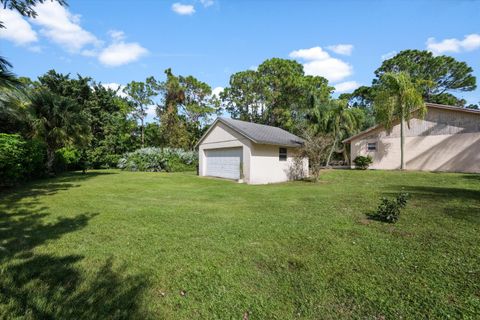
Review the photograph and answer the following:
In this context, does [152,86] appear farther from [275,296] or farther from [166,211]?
[275,296]

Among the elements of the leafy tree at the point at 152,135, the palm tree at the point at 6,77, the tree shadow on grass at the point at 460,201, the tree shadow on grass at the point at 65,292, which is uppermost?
the leafy tree at the point at 152,135

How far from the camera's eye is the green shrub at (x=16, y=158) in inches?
356

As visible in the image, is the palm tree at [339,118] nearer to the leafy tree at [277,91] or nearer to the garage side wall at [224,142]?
the leafy tree at [277,91]

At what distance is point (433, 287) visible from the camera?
110 inches

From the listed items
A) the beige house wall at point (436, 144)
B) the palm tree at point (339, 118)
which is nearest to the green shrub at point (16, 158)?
the palm tree at point (339, 118)

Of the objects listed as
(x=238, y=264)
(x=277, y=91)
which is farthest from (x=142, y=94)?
(x=238, y=264)

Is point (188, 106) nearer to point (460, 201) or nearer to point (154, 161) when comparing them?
point (154, 161)

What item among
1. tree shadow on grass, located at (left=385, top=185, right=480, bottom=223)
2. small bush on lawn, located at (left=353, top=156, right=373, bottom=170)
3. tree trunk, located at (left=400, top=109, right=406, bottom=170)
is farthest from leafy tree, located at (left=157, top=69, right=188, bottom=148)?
tree shadow on grass, located at (left=385, top=185, right=480, bottom=223)

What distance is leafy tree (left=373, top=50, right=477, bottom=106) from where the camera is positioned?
32.6 m

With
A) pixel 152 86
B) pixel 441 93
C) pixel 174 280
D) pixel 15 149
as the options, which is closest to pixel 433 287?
pixel 174 280

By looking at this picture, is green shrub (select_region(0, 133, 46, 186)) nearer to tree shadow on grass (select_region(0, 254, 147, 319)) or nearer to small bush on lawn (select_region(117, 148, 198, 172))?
tree shadow on grass (select_region(0, 254, 147, 319))

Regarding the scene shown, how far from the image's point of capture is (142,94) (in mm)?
35406

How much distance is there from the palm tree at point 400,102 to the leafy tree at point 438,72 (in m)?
20.5

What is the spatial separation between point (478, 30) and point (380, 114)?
10.7 meters
